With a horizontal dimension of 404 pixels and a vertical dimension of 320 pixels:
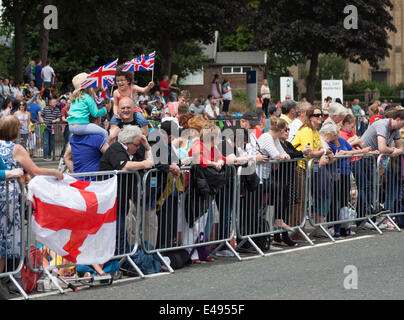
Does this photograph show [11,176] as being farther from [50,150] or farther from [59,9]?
[59,9]

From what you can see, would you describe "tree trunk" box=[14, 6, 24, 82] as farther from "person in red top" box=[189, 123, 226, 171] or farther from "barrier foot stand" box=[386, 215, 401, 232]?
"person in red top" box=[189, 123, 226, 171]

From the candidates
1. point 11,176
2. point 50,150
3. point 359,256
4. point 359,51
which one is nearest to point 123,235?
point 11,176

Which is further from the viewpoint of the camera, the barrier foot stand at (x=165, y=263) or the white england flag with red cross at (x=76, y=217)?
the barrier foot stand at (x=165, y=263)

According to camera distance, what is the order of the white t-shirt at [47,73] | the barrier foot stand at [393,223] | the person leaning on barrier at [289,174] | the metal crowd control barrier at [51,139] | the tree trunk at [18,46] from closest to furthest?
the person leaning on barrier at [289,174]
the barrier foot stand at [393,223]
the metal crowd control barrier at [51,139]
the white t-shirt at [47,73]
the tree trunk at [18,46]

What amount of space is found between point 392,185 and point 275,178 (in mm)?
2681

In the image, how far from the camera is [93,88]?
31.1ft

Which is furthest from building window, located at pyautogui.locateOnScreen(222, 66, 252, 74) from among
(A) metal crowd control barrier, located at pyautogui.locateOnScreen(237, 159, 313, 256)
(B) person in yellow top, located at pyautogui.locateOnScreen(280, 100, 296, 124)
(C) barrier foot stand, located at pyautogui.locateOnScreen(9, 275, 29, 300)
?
(C) barrier foot stand, located at pyautogui.locateOnScreen(9, 275, 29, 300)

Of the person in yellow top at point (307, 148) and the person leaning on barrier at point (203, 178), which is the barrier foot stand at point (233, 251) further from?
the person in yellow top at point (307, 148)

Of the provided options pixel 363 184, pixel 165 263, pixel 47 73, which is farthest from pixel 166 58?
pixel 165 263

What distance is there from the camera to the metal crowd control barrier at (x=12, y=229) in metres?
7.43

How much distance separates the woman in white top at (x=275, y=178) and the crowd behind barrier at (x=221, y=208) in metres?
0.01

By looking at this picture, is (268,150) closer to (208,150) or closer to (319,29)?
(208,150)

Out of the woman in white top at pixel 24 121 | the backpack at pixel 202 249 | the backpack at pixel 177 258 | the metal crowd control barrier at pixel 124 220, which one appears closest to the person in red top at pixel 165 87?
the woman in white top at pixel 24 121
